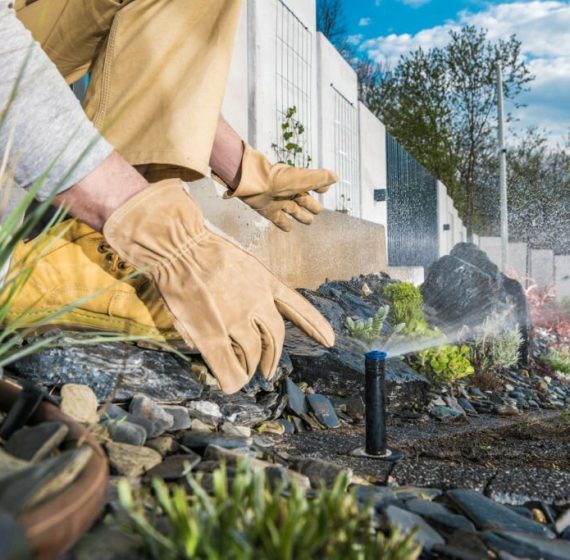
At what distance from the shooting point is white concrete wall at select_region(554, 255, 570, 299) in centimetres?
1736

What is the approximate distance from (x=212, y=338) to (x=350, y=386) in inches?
68.9

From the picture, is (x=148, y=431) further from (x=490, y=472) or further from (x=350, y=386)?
(x=350, y=386)

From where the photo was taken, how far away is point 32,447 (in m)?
0.98

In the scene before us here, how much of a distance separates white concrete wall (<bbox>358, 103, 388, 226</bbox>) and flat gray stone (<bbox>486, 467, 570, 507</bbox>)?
9104mm

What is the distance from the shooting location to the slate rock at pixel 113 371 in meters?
2.15

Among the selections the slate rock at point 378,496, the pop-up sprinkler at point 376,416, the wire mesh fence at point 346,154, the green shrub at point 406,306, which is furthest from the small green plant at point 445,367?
the wire mesh fence at point 346,154

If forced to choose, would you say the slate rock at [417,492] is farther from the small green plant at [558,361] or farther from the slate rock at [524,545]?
the small green plant at [558,361]

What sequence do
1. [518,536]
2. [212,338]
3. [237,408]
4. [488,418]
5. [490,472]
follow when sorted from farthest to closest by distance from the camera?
[488,418]
[237,408]
[490,472]
[212,338]
[518,536]

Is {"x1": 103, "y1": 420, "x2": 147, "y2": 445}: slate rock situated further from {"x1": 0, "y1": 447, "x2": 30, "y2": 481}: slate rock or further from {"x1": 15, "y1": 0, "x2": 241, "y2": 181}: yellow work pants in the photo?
{"x1": 15, "y1": 0, "x2": 241, "y2": 181}: yellow work pants

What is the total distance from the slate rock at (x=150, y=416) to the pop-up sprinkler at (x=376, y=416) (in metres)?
0.70

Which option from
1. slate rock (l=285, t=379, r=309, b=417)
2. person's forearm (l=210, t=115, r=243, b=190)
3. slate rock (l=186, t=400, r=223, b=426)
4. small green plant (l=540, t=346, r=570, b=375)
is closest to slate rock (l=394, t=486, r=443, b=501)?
slate rock (l=186, t=400, r=223, b=426)

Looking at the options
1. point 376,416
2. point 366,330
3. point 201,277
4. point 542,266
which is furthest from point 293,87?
point 542,266

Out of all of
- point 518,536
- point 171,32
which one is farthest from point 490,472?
point 171,32

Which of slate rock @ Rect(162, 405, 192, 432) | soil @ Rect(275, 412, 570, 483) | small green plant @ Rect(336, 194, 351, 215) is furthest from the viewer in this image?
small green plant @ Rect(336, 194, 351, 215)
